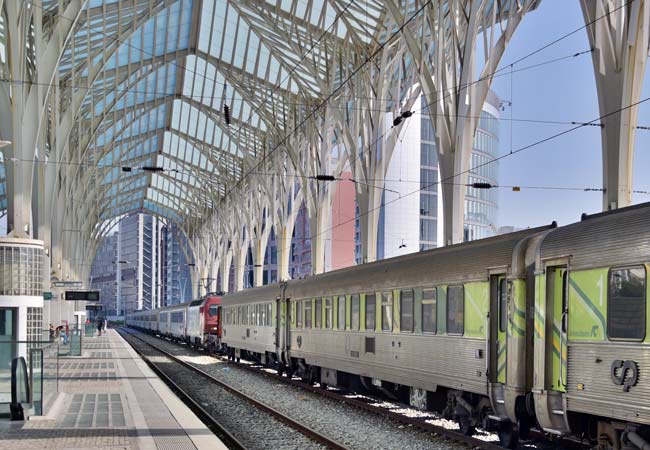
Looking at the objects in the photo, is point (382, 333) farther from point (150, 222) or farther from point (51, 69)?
point (150, 222)

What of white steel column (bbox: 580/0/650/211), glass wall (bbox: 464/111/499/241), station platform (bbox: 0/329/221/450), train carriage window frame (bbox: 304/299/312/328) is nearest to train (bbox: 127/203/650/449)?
train carriage window frame (bbox: 304/299/312/328)

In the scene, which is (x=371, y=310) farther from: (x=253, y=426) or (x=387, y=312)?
(x=253, y=426)

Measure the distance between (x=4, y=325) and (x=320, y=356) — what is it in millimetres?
8741

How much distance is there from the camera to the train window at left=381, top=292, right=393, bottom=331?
719 inches

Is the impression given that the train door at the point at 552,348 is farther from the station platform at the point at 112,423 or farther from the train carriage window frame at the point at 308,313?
the train carriage window frame at the point at 308,313

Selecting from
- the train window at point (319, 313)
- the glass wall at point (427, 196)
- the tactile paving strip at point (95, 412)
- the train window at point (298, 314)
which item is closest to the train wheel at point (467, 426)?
the tactile paving strip at point (95, 412)

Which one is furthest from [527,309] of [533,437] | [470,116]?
[470,116]

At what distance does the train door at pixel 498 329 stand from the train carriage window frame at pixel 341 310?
29.2 feet

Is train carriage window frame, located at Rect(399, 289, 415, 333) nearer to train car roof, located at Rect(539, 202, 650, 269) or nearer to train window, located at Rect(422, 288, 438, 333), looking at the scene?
train window, located at Rect(422, 288, 438, 333)

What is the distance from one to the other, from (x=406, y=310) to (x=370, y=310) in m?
2.61

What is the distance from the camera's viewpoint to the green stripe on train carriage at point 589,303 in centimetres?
1033

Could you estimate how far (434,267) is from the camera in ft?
52.3

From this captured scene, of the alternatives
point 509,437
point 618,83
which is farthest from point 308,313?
point 509,437

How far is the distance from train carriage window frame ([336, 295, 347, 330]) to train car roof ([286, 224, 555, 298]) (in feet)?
0.70
